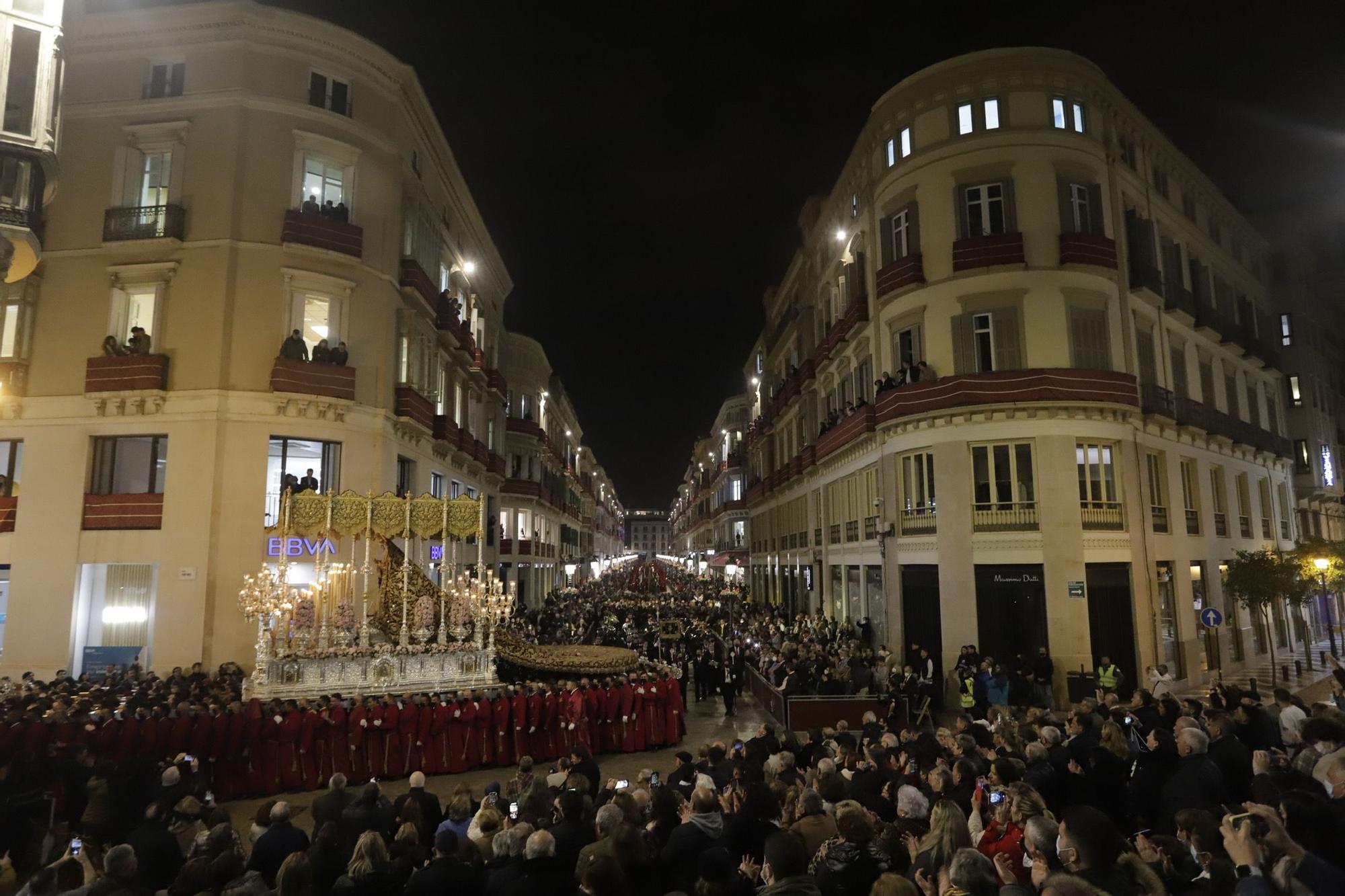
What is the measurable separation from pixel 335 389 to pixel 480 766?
11936mm

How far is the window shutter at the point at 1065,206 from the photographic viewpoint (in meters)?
22.0

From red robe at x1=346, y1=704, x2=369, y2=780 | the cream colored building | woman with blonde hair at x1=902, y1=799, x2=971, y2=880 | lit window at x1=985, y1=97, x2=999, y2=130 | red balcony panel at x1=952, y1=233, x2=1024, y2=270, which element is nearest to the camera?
woman with blonde hair at x1=902, y1=799, x2=971, y2=880

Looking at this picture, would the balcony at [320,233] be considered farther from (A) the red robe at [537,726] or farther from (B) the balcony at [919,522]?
(B) the balcony at [919,522]

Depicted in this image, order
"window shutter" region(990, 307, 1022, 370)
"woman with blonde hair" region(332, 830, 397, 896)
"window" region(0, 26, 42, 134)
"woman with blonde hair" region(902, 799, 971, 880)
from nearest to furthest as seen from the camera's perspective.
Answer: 1. "woman with blonde hair" region(902, 799, 971, 880)
2. "woman with blonde hair" region(332, 830, 397, 896)
3. "window" region(0, 26, 42, 134)
4. "window shutter" region(990, 307, 1022, 370)

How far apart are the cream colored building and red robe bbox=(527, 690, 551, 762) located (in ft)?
32.1

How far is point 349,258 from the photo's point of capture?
888 inches

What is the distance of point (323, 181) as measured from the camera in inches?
920

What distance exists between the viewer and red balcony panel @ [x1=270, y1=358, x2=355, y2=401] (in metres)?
21.0

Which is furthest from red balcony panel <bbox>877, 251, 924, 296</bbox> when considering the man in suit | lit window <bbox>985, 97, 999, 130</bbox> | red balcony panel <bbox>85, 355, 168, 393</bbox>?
red balcony panel <bbox>85, 355, 168, 393</bbox>

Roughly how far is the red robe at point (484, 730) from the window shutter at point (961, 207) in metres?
18.1

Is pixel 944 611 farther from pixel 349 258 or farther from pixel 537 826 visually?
pixel 349 258

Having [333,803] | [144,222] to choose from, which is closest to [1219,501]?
[333,803]

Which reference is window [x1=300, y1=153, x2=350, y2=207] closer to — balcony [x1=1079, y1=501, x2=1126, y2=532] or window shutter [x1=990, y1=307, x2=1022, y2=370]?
window shutter [x1=990, y1=307, x2=1022, y2=370]

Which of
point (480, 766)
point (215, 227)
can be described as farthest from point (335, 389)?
point (480, 766)
